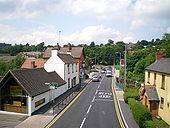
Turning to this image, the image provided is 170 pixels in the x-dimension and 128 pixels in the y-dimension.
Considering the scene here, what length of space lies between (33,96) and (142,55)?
40.9 metres

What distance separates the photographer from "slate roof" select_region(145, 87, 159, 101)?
1930 cm

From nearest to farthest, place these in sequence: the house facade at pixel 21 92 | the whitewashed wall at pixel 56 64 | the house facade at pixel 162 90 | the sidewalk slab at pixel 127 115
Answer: the sidewalk slab at pixel 127 115
the house facade at pixel 162 90
the house facade at pixel 21 92
the whitewashed wall at pixel 56 64

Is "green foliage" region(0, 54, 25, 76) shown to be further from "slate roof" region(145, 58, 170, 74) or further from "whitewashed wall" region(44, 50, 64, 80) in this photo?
A: "slate roof" region(145, 58, 170, 74)

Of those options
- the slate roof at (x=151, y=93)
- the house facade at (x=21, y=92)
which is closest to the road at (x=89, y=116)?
the house facade at (x=21, y=92)

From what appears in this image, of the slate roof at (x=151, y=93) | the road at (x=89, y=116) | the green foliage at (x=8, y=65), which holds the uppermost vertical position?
the green foliage at (x=8, y=65)

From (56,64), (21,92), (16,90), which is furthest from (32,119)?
(56,64)

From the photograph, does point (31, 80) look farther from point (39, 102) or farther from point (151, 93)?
point (151, 93)

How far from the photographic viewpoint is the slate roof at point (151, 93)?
19.3m

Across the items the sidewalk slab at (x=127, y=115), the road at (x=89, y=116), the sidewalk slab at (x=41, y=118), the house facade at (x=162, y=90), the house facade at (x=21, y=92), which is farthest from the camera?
the house facade at (x=21, y=92)

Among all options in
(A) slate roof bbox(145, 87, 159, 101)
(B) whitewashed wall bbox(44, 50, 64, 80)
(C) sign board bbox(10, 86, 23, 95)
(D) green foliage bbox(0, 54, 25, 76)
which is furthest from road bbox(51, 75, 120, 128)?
(D) green foliage bbox(0, 54, 25, 76)

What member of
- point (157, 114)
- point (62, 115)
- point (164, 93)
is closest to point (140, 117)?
point (164, 93)

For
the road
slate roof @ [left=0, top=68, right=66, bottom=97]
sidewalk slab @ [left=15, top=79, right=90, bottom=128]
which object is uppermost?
slate roof @ [left=0, top=68, right=66, bottom=97]

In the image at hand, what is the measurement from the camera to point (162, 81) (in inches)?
723

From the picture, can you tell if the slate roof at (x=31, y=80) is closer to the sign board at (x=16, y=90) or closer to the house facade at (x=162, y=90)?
the sign board at (x=16, y=90)
